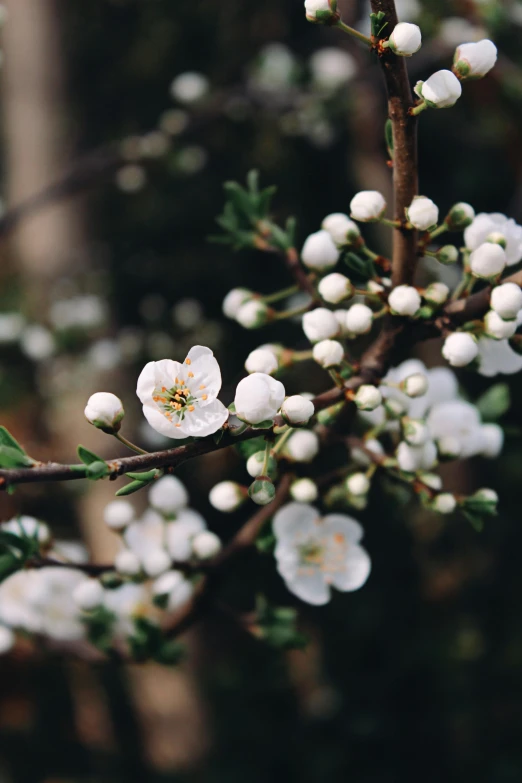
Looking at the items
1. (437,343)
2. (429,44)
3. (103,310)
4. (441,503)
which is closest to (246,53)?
(429,44)

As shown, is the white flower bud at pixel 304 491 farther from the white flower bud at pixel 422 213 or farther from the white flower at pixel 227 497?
the white flower bud at pixel 422 213

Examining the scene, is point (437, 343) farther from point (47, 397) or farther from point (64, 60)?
point (64, 60)

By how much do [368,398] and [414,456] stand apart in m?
0.19

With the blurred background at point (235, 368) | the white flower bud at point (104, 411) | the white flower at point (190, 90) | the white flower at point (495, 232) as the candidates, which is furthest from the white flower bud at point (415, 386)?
the white flower at point (190, 90)

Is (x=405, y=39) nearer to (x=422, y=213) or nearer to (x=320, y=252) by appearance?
(x=422, y=213)

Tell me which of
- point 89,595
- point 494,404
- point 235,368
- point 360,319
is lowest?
point 235,368

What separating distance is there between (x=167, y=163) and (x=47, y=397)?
0.97m

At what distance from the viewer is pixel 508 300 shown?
2.77ft

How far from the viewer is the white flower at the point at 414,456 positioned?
987mm

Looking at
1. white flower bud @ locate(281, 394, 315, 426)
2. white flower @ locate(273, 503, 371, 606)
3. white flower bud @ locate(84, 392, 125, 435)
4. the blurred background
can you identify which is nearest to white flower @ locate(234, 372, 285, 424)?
white flower bud @ locate(281, 394, 315, 426)

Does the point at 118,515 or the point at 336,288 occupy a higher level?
the point at 336,288

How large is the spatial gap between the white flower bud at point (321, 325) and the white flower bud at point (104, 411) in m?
A: 0.30

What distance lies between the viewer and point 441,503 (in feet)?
3.27

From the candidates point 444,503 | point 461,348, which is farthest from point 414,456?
point 461,348
